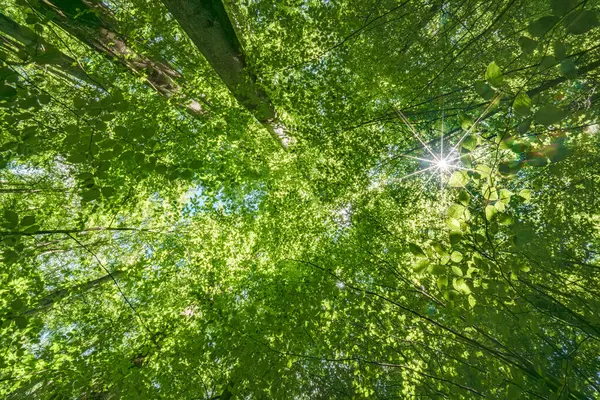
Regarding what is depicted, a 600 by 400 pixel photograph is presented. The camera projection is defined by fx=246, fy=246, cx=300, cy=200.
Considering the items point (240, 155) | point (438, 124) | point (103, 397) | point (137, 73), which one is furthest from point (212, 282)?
point (438, 124)

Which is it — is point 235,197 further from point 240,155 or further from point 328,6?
point 328,6

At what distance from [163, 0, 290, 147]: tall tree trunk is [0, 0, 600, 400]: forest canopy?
3 cm

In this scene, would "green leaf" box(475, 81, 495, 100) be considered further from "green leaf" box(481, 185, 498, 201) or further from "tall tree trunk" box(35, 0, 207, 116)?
"tall tree trunk" box(35, 0, 207, 116)

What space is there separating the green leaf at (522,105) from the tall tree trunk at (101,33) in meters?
7.22

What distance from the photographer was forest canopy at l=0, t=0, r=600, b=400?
3885 mm

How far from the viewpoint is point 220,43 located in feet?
17.3

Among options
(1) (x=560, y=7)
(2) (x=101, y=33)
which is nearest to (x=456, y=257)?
(1) (x=560, y=7)

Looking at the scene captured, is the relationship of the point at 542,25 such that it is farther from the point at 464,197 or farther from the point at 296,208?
the point at 296,208

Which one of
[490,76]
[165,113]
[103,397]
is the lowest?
[103,397]

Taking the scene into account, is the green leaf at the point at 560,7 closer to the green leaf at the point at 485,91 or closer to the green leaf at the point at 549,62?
the green leaf at the point at 549,62

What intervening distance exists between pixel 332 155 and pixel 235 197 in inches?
127

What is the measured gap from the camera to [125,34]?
586 cm

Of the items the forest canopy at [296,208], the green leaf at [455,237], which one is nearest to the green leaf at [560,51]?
the green leaf at [455,237]

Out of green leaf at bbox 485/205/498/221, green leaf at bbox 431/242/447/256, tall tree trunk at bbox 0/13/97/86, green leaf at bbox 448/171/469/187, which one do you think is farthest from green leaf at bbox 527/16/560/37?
tall tree trunk at bbox 0/13/97/86
